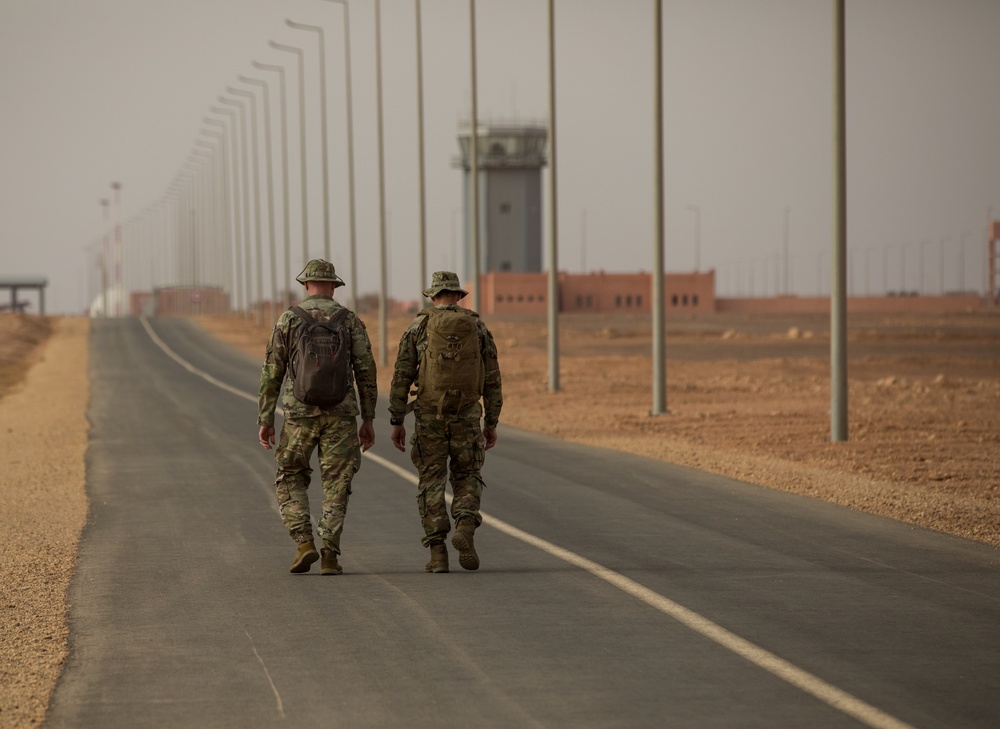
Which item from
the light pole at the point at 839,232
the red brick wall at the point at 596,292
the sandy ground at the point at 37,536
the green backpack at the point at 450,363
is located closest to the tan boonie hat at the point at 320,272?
the green backpack at the point at 450,363

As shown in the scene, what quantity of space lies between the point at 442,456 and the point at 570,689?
319 cm

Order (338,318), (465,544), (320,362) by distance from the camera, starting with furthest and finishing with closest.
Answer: (465,544), (338,318), (320,362)

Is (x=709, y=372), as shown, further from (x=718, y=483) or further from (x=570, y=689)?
(x=570, y=689)

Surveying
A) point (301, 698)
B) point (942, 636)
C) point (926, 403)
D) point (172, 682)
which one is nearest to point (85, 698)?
point (172, 682)

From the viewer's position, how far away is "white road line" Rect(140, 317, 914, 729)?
20.7 feet

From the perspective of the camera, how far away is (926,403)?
28781mm

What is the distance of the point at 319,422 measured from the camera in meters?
9.52

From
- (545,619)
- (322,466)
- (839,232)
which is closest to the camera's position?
(545,619)

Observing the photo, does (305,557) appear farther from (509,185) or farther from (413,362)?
(509,185)

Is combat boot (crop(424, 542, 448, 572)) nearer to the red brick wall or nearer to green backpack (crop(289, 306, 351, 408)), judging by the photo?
green backpack (crop(289, 306, 351, 408))

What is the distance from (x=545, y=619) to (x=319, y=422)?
7.01 feet

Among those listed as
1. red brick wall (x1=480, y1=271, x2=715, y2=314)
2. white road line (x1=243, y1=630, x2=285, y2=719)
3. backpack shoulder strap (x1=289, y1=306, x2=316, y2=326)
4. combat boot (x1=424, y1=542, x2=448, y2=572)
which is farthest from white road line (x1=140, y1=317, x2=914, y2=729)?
red brick wall (x1=480, y1=271, x2=715, y2=314)

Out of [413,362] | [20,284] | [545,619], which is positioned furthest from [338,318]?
[20,284]

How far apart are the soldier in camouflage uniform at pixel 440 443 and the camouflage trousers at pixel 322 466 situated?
329 millimetres
